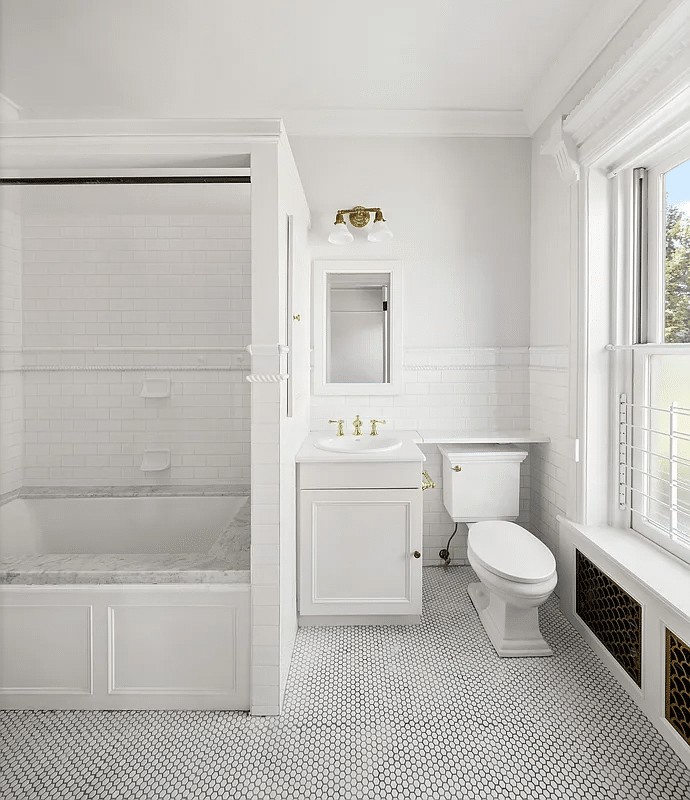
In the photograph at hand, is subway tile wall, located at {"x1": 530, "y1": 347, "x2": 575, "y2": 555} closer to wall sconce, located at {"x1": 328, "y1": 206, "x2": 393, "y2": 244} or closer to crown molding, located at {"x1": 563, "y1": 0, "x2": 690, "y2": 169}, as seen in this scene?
crown molding, located at {"x1": 563, "y1": 0, "x2": 690, "y2": 169}

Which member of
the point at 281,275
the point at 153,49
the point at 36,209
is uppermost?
the point at 153,49

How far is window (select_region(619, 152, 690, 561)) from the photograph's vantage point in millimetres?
2064

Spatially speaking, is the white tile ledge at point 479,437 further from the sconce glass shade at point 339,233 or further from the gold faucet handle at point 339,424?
the sconce glass shade at point 339,233

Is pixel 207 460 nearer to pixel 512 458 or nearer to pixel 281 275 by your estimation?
pixel 281 275

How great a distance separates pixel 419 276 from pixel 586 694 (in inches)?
90.7

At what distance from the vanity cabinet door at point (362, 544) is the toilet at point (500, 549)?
32 centimetres

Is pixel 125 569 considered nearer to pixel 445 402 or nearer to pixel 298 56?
pixel 445 402

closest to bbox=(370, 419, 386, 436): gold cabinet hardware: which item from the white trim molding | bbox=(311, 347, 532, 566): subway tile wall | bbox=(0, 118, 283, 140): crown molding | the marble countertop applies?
bbox=(311, 347, 532, 566): subway tile wall

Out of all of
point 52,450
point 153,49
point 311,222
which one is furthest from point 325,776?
point 153,49

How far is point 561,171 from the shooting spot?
2.60 meters

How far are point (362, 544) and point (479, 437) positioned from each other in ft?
3.43

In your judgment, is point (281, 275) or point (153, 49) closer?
point (281, 275)

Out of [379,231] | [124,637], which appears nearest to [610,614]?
[124,637]

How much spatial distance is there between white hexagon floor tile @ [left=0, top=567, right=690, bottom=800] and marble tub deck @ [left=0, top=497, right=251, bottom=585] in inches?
19.8
